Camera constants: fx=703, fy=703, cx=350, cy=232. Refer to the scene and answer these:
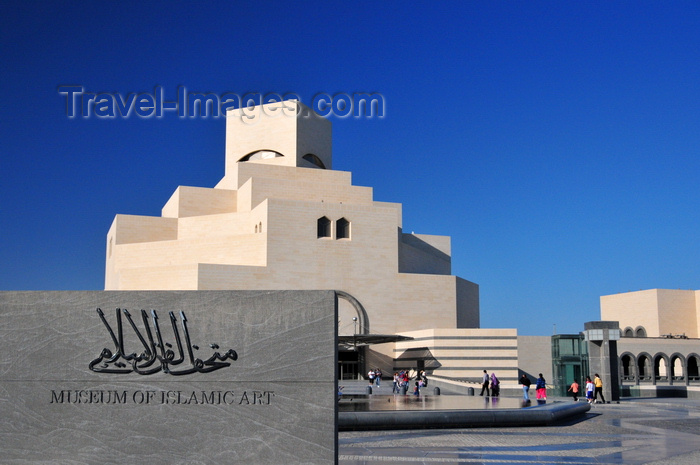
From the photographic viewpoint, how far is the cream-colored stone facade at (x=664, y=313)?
6494 cm

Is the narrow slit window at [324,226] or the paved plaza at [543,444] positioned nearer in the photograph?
the paved plaza at [543,444]

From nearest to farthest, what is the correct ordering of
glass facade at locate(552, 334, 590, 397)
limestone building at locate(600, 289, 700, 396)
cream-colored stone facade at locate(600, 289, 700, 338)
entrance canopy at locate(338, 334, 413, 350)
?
glass facade at locate(552, 334, 590, 397) → entrance canopy at locate(338, 334, 413, 350) → limestone building at locate(600, 289, 700, 396) → cream-colored stone facade at locate(600, 289, 700, 338)

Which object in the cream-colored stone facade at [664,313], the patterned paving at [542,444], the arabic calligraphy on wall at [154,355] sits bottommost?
the patterned paving at [542,444]

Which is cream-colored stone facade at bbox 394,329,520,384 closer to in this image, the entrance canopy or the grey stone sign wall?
the entrance canopy

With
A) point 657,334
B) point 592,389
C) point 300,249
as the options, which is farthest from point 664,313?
point 592,389

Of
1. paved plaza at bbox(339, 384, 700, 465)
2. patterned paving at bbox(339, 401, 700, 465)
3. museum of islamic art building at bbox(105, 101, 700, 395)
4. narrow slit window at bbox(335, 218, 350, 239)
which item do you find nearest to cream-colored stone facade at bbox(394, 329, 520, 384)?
museum of islamic art building at bbox(105, 101, 700, 395)

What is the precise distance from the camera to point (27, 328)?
8.82m

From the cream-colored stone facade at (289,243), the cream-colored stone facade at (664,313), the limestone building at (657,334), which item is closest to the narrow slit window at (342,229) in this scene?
the cream-colored stone facade at (289,243)

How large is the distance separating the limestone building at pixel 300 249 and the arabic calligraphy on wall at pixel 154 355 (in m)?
31.8

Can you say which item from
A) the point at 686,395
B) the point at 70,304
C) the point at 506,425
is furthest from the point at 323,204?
the point at 70,304

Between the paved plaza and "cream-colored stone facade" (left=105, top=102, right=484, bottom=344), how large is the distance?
25.9m

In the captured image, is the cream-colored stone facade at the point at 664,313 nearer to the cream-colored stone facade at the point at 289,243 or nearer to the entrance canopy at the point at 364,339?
the cream-colored stone facade at the point at 289,243

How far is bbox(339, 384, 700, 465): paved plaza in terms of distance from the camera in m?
11.7

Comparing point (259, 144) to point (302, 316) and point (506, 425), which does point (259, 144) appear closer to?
point (506, 425)
